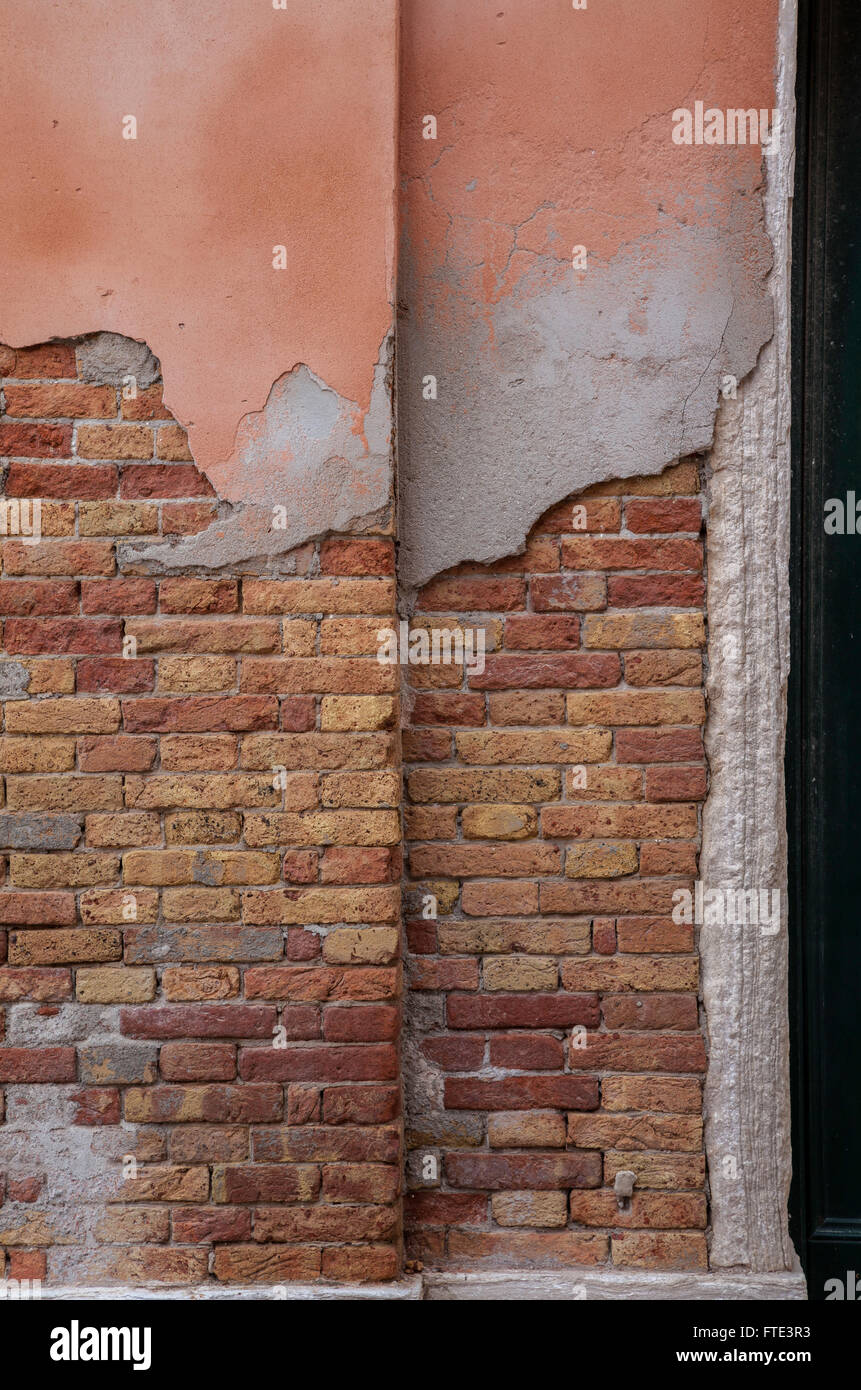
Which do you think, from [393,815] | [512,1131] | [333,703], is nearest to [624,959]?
[512,1131]

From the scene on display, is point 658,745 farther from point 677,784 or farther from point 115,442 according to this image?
point 115,442

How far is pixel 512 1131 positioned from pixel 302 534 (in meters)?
1.35

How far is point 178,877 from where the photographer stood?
203cm

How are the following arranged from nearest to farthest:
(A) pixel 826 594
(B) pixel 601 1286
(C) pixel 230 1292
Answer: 1. (C) pixel 230 1292
2. (B) pixel 601 1286
3. (A) pixel 826 594

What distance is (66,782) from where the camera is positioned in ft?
6.70

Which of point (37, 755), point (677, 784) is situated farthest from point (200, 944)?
point (677, 784)

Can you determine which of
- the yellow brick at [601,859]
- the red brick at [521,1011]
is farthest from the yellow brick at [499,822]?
the red brick at [521,1011]

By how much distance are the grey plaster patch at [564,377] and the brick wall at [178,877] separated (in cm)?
26

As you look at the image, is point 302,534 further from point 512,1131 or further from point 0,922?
point 512,1131

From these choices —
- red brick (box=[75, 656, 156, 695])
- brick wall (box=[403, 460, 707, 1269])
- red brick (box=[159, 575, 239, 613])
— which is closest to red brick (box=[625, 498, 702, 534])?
brick wall (box=[403, 460, 707, 1269])

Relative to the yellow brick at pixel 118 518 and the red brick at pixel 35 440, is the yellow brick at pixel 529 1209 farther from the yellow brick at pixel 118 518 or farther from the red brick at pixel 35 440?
the red brick at pixel 35 440

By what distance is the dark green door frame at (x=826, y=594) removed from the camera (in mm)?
2277

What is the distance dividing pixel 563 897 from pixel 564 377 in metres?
1.13

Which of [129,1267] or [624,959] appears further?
[624,959]
